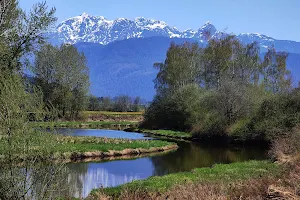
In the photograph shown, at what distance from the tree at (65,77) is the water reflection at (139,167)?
40643 mm

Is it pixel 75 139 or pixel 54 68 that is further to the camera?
pixel 54 68

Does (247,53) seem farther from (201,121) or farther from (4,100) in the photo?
(4,100)

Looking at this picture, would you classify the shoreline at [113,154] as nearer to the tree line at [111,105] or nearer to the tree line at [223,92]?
the tree line at [223,92]

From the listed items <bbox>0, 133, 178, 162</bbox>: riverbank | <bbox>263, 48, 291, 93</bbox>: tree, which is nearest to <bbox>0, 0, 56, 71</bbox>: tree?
<bbox>0, 133, 178, 162</bbox>: riverbank

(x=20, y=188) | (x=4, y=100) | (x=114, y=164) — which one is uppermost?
(x=4, y=100)

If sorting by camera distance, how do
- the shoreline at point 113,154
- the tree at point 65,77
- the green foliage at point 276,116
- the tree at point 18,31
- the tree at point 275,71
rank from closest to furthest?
the tree at point 18,31, the shoreline at point 113,154, the green foliage at point 276,116, the tree at point 275,71, the tree at point 65,77

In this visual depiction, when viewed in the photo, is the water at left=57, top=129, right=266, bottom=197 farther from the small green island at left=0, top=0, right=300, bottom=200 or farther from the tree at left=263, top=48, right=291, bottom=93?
the tree at left=263, top=48, right=291, bottom=93

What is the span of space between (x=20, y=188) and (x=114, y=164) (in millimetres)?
19273

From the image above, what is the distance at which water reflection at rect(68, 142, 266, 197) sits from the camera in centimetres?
2270

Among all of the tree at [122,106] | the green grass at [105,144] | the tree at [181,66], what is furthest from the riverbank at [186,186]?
the tree at [122,106]

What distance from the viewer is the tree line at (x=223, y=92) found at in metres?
47.2

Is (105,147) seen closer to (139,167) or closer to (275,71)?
(139,167)

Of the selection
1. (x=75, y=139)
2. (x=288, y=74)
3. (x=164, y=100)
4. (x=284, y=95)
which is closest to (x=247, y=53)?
(x=288, y=74)

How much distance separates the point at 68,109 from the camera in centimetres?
7562
